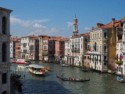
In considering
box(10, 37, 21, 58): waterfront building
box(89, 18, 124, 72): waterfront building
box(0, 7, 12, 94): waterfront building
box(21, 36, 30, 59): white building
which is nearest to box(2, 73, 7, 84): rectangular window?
box(0, 7, 12, 94): waterfront building

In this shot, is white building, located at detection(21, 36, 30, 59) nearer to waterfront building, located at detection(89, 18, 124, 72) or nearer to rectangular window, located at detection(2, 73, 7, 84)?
waterfront building, located at detection(89, 18, 124, 72)

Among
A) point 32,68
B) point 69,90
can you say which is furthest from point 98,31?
point 69,90

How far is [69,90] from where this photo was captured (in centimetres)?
2762

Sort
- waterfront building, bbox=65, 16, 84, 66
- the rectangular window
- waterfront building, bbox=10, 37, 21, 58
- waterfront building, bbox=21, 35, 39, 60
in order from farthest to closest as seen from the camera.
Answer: waterfront building, bbox=10, 37, 21, 58 → waterfront building, bbox=21, 35, 39, 60 → waterfront building, bbox=65, 16, 84, 66 → the rectangular window

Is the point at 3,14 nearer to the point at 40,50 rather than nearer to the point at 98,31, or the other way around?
the point at 98,31

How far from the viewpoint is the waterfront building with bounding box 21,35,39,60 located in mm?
84988

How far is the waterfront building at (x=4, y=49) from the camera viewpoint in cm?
1558

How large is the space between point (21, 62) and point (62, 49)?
1866 cm

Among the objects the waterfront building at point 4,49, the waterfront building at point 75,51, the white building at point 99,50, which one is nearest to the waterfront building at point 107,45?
the white building at point 99,50

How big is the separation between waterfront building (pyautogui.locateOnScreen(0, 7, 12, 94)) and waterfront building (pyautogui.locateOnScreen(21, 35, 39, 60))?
224ft

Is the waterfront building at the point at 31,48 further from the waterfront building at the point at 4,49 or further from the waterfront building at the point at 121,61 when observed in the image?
the waterfront building at the point at 4,49

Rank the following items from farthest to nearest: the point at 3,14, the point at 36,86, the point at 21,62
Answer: the point at 21,62 → the point at 36,86 → the point at 3,14

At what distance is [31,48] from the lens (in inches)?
3391

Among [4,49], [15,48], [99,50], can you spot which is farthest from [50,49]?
[4,49]
